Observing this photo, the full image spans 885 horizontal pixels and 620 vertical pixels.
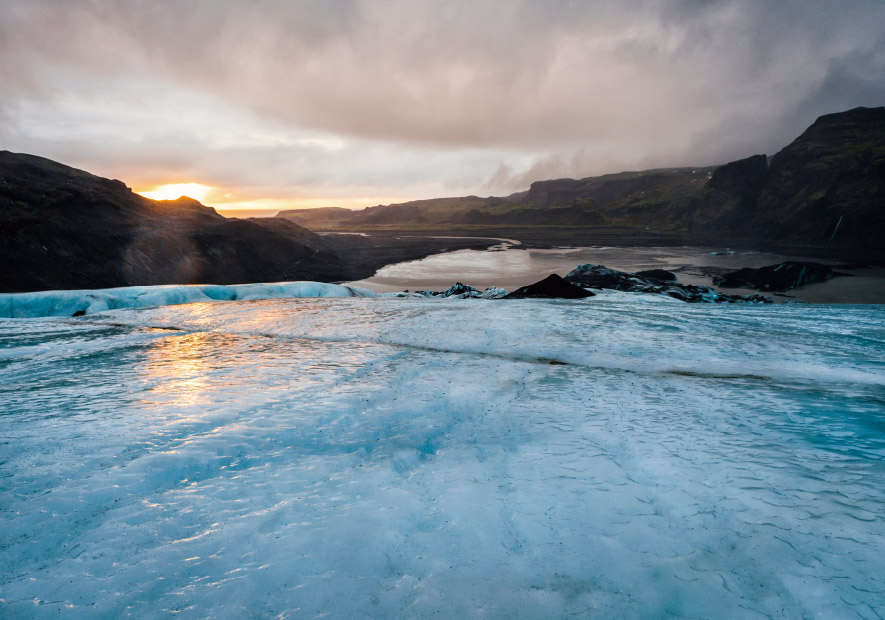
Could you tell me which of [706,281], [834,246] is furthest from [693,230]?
[706,281]

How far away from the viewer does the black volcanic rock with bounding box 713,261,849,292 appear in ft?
94.5

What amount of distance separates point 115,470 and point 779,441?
4959 millimetres

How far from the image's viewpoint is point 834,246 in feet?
177

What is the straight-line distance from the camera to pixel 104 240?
23953 mm

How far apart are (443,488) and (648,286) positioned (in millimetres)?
21671

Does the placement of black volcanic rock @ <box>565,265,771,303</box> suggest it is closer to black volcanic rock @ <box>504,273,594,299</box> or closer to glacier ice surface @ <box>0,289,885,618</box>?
black volcanic rock @ <box>504,273,594,299</box>

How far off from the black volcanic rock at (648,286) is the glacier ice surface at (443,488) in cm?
1521

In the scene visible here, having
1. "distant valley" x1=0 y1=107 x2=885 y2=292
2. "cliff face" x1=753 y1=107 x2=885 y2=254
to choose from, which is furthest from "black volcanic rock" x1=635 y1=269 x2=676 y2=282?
"cliff face" x1=753 y1=107 x2=885 y2=254

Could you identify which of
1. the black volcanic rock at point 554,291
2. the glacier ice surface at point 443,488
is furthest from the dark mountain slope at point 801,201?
the glacier ice surface at point 443,488

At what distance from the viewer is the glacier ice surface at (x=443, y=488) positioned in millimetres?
2094

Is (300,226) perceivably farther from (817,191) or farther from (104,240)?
(817,191)

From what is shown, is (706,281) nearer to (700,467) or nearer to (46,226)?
(700,467)

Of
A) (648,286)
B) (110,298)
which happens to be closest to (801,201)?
(648,286)

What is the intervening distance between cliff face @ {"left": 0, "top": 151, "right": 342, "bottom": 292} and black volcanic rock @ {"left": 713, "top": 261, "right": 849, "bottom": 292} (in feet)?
95.9
